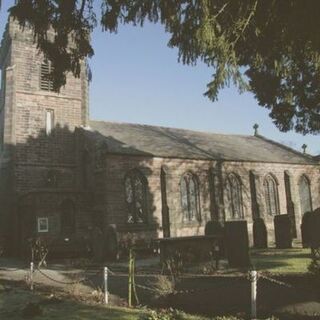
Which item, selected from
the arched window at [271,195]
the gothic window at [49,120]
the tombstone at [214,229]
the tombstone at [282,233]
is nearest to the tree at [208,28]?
the tombstone at [214,229]

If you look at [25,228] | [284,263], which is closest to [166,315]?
[284,263]

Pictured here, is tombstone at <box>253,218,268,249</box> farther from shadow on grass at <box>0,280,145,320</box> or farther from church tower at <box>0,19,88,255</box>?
shadow on grass at <box>0,280,145,320</box>

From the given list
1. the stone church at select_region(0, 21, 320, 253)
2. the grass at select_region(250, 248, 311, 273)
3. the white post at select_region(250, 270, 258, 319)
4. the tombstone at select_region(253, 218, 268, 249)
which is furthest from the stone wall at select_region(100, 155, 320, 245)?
the white post at select_region(250, 270, 258, 319)

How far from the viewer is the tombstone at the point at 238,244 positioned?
15219 mm

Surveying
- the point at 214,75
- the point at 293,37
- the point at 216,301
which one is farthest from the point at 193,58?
the point at 216,301

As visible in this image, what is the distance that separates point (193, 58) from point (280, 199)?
2557 centimetres

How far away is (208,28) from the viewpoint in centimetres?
849

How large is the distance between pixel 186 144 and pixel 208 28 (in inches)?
937

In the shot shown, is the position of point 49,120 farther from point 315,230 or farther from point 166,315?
point 166,315

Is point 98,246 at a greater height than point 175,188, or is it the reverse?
point 175,188

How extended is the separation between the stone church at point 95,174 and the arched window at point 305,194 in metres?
2.13

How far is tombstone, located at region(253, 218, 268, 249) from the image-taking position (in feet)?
75.7

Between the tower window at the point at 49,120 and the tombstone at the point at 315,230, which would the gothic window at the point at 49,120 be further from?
the tombstone at the point at 315,230

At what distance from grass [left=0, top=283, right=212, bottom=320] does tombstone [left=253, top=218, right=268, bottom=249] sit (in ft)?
47.1
